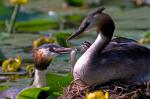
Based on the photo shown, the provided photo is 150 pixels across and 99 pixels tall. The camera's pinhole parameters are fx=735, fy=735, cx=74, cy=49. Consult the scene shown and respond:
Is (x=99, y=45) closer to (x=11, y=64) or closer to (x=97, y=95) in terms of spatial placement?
(x=97, y=95)

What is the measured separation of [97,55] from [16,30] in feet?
17.3

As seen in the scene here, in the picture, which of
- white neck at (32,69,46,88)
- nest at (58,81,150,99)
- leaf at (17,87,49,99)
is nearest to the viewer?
nest at (58,81,150,99)

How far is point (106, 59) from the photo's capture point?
6203 mm

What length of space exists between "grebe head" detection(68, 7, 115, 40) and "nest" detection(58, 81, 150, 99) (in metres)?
0.44

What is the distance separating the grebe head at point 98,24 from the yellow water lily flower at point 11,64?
202 centimetres

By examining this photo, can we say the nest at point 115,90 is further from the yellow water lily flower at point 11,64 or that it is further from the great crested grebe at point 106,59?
the yellow water lily flower at point 11,64

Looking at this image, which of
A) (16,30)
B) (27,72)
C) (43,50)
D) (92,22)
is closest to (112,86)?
(92,22)

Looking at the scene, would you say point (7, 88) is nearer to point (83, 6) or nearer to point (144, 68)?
point (144, 68)

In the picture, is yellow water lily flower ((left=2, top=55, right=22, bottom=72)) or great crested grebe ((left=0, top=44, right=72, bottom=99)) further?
yellow water lily flower ((left=2, top=55, right=22, bottom=72))

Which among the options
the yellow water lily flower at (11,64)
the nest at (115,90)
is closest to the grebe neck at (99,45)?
the nest at (115,90)

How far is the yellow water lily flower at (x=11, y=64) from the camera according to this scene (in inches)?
317

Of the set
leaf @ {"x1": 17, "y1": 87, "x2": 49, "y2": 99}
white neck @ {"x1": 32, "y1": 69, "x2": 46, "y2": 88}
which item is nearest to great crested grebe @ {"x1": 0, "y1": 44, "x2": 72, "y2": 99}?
white neck @ {"x1": 32, "y1": 69, "x2": 46, "y2": 88}

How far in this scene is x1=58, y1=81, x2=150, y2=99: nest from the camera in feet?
19.8

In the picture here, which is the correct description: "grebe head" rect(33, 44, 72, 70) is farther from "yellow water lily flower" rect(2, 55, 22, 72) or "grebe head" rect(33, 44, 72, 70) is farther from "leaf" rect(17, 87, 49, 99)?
"yellow water lily flower" rect(2, 55, 22, 72)
